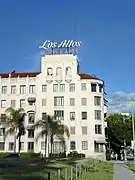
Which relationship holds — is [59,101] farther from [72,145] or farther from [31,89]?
[72,145]

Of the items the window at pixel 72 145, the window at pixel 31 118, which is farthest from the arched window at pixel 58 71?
the window at pixel 72 145

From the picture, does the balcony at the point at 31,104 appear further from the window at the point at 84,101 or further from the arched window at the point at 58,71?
the window at the point at 84,101

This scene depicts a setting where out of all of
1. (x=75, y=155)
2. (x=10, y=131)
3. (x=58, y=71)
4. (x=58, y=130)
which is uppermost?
(x=58, y=71)

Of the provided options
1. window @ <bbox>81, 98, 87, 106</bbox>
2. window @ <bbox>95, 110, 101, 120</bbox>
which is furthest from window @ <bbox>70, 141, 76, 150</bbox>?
window @ <bbox>81, 98, 87, 106</bbox>

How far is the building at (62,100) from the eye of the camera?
78188 mm

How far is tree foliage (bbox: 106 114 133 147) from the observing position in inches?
3514

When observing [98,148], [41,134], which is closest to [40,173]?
[41,134]

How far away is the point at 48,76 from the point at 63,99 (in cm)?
655

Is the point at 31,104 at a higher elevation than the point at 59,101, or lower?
lower

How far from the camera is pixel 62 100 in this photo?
80000 mm

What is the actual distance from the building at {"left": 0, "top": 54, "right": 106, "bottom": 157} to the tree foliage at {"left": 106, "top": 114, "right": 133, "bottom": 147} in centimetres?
1206

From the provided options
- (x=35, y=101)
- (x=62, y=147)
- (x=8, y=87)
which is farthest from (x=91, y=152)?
(x=8, y=87)

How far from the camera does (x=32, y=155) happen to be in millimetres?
71062

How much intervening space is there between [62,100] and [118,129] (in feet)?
63.3
